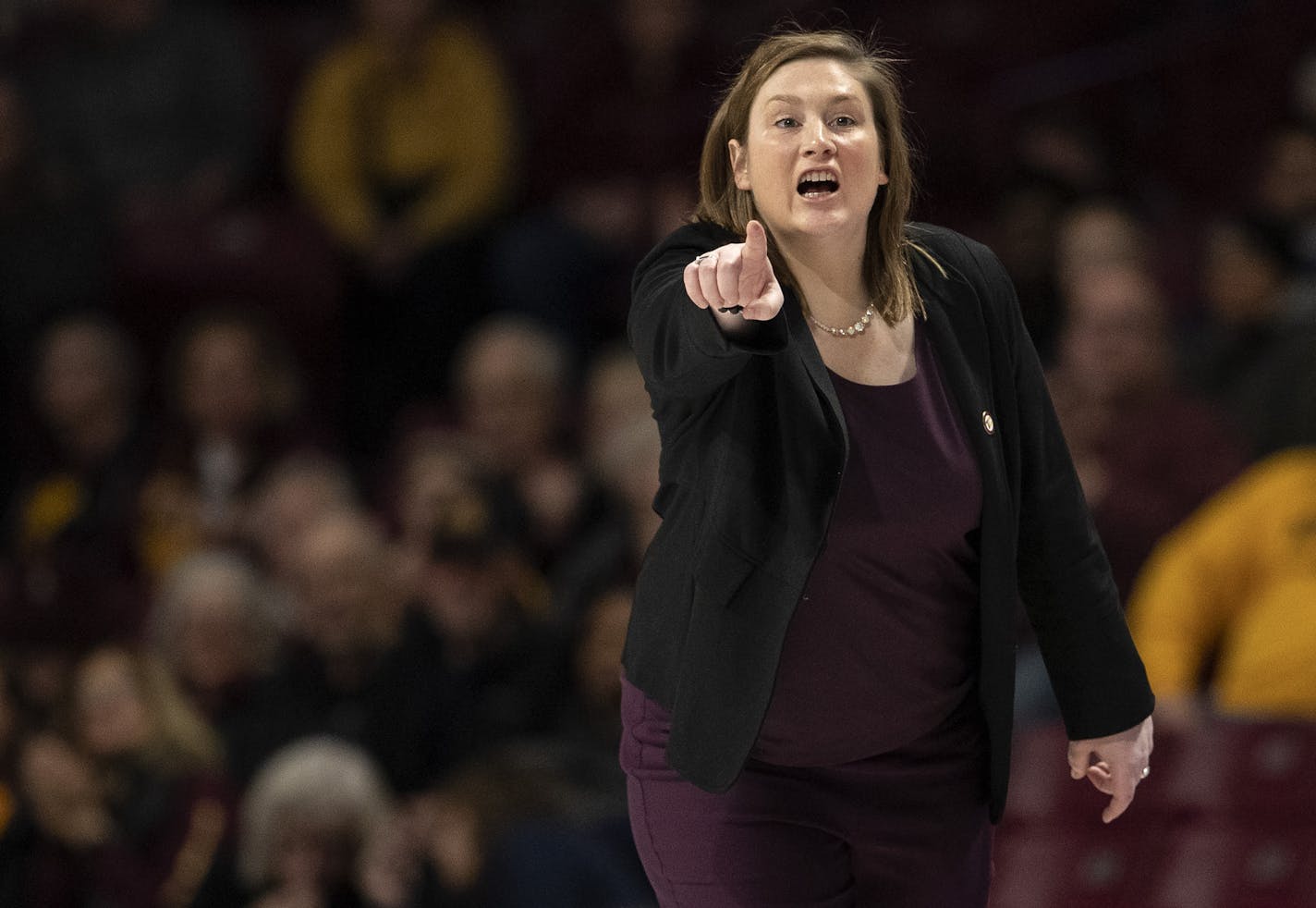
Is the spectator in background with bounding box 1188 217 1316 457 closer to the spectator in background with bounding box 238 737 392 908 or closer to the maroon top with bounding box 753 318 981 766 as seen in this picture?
the spectator in background with bounding box 238 737 392 908

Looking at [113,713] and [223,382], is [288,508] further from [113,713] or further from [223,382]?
[113,713]

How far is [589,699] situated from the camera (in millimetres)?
4273

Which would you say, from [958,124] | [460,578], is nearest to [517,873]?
[460,578]

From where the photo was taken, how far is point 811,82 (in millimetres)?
1961

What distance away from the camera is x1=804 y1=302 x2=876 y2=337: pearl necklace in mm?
1988

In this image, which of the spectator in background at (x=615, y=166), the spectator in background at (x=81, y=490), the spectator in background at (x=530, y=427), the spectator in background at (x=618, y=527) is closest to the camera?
the spectator in background at (x=618, y=527)

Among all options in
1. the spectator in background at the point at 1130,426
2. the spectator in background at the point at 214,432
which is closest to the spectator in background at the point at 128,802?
the spectator in background at the point at 214,432

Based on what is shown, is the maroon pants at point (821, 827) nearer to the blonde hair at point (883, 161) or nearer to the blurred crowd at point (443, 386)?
the blonde hair at point (883, 161)

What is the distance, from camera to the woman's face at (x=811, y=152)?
1937 millimetres

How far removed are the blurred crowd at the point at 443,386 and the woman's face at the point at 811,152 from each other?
Result: 79.4 inches

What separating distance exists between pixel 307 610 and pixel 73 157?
2.15m

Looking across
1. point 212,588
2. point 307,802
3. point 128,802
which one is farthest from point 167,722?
point 307,802

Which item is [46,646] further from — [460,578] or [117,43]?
[117,43]

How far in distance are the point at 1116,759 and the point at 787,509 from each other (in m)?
0.53
